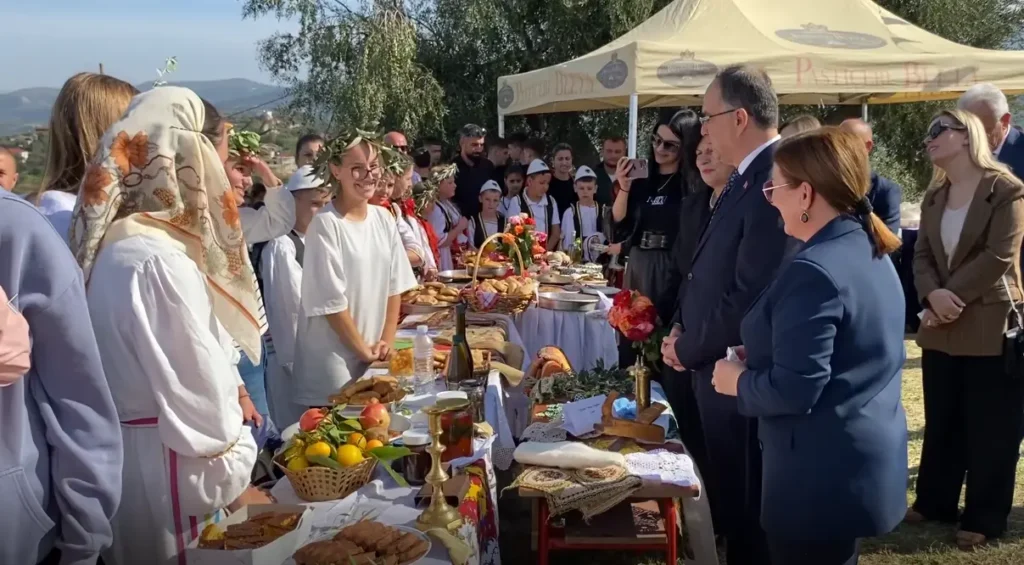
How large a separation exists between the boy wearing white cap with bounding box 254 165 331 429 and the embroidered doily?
1.84 meters

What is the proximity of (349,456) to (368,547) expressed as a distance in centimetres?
48

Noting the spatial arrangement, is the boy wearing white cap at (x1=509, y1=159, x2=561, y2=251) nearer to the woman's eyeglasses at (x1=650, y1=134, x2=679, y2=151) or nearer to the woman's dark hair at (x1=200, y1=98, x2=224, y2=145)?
the woman's eyeglasses at (x1=650, y1=134, x2=679, y2=151)

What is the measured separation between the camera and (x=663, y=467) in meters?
2.59

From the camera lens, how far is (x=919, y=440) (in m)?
5.11

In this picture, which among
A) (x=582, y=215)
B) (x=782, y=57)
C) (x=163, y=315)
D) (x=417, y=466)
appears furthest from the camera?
(x=582, y=215)

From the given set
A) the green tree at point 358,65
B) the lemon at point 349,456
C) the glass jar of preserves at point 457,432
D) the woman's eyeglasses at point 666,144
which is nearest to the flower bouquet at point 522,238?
the woman's eyeglasses at point 666,144

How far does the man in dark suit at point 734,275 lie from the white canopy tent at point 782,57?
389 centimetres

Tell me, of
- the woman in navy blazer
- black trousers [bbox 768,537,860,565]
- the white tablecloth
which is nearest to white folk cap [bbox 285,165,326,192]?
the white tablecloth

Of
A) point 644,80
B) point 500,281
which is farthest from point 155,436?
point 644,80

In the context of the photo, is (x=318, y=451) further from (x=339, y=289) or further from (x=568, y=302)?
(x=568, y=302)

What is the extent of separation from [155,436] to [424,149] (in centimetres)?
675

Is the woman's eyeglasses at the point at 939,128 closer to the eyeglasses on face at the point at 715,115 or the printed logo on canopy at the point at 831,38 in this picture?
the eyeglasses on face at the point at 715,115

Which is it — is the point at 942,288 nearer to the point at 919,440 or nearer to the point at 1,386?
the point at 919,440

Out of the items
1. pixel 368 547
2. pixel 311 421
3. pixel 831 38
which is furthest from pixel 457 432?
pixel 831 38
